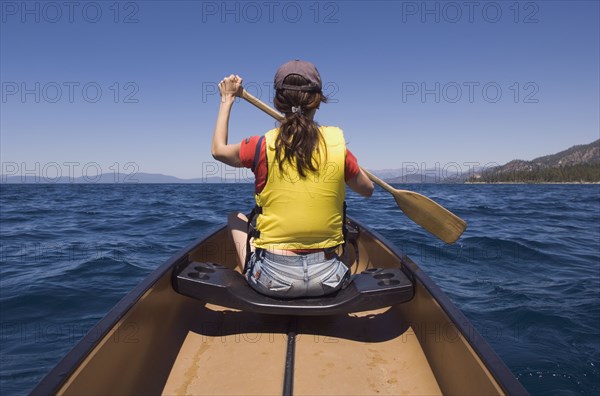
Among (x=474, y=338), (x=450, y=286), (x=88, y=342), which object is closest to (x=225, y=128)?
(x=88, y=342)

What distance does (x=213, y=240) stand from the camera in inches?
172

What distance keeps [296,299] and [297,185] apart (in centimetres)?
82

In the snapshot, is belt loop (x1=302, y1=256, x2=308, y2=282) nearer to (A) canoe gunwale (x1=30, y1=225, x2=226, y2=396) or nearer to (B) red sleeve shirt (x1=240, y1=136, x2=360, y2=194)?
(B) red sleeve shirt (x1=240, y1=136, x2=360, y2=194)

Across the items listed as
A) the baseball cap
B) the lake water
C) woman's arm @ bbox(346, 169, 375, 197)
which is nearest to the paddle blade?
woman's arm @ bbox(346, 169, 375, 197)

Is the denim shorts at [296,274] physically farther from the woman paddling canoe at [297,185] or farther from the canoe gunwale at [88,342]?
the canoe gunwale at [88,342]

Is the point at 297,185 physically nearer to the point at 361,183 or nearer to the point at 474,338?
the point at 361,183

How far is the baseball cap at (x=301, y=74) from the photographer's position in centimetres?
239

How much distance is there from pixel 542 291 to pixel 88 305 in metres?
6.81

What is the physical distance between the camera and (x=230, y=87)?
9.29ft

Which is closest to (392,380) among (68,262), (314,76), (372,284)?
(372,284)

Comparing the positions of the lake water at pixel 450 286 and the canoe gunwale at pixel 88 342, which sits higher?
the canoe gunwale at pixel 88 342

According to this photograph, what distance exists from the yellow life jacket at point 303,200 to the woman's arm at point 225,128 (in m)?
0.24

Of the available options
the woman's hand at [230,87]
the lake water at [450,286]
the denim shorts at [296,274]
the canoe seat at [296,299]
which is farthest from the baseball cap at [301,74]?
the lake water at [450,286]

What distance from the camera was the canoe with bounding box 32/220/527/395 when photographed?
83.0 inches
